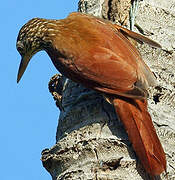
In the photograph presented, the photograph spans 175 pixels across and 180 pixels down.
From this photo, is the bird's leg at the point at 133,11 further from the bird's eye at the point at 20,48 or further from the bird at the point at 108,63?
the bird's eye at the point at 20,48

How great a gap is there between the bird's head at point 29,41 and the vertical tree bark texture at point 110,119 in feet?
0.98

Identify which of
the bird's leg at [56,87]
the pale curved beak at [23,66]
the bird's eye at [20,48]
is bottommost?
the bird's leg at [56,87]

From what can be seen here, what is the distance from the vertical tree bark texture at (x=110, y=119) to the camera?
140 inches

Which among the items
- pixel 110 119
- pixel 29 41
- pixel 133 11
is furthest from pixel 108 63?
pixel 29 41

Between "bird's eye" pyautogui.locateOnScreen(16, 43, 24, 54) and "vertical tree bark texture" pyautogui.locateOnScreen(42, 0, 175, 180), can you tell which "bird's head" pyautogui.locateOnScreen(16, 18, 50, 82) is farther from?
"vertical tree bark texture" pyautogui.locateOnScreen(42, 0, 175, 180)

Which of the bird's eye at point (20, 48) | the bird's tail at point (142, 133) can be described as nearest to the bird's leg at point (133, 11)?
the bird's tail at point (142, 133)

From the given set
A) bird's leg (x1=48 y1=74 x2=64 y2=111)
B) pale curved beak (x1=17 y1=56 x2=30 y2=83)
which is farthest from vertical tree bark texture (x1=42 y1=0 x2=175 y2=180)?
pale curved beak (x1=17 y1=56 x2=30 y2=83)

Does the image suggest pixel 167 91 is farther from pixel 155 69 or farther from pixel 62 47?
pixel 62 47

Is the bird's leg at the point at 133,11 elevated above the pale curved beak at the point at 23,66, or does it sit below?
above

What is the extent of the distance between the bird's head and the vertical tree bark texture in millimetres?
299

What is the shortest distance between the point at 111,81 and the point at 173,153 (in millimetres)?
699

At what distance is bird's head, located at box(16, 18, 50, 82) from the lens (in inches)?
181

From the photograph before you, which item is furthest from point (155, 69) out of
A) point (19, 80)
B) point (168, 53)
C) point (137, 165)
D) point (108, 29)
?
point (19, 80)

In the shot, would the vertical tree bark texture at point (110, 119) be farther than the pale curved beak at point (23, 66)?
No
